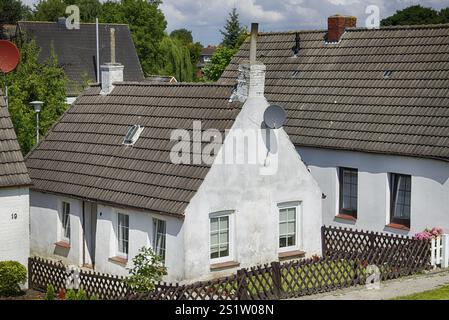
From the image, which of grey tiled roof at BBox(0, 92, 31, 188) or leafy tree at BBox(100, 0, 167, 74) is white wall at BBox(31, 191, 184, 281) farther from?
leafy tree at BBox(100, 0, 167, 74)

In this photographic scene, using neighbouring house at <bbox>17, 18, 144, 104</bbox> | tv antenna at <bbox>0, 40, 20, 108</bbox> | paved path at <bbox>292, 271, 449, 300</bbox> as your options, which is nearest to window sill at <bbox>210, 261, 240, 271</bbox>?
paved path at <bbox>292, 271, 449, 300</bbox>

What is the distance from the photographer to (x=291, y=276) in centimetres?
2109

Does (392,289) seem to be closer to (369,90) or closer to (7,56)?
(369,90)

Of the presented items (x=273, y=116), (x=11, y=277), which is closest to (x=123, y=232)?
(x=11, y=277)

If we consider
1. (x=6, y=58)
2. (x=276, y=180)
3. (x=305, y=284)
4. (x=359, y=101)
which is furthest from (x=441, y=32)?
(x=6, y=58)

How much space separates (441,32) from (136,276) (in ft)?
47.5

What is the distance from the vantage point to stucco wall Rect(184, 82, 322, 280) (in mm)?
22531

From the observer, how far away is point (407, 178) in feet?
90.3

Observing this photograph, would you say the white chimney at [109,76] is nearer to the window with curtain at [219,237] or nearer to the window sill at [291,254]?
the window with curtain at [219,237]

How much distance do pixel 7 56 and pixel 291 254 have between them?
1044cm

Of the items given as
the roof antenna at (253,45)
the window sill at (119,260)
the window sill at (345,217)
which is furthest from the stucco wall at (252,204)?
the window sill at (345,217)

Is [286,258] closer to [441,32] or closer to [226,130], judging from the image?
[226,130]

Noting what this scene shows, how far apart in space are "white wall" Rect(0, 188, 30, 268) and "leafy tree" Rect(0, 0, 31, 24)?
92.8 m

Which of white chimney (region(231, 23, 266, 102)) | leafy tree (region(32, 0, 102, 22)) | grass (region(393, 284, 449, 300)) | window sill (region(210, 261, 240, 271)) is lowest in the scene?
grass (region(393, 284, 449, 300))
